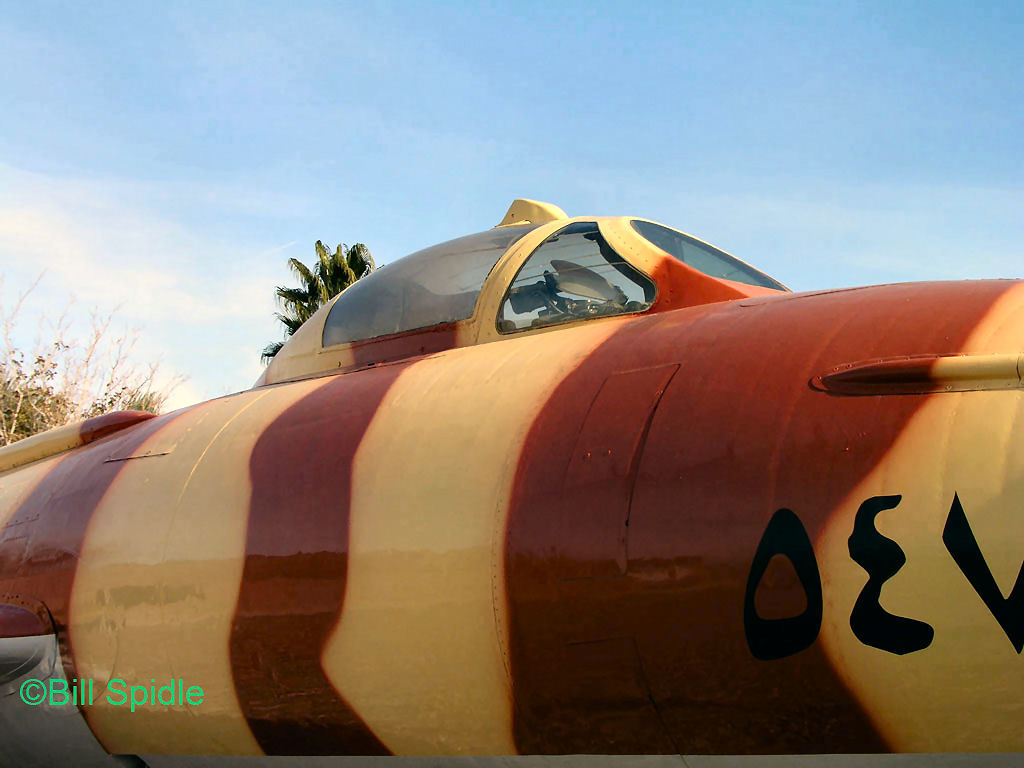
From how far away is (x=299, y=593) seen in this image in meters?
3.34

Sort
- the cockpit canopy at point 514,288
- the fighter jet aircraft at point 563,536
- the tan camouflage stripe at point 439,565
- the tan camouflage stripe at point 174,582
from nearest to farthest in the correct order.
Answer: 1. the fighter jet aircraft at point 563,536
2. the tan camouflage stripe at point 439,565
3. the tan camouflage stripe at point 174,582
4. the cockpit canopy at point 514,288

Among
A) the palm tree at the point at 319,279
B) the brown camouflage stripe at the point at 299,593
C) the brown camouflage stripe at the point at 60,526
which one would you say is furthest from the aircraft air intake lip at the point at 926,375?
the palm tree at the point at 319,279

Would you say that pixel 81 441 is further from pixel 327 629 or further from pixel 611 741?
pixel 611 741

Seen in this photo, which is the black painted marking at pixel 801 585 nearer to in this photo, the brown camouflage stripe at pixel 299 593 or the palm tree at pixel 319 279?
the brown camouflage stripe at pixel 299 593

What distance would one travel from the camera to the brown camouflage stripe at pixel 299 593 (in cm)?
326

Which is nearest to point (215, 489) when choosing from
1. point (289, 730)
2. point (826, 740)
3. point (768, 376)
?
point (289, 730)

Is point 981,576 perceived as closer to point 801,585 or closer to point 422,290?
point 801,585

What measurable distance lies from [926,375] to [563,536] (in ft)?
3.47

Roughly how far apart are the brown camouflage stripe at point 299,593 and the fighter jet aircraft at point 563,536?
0.01 meters

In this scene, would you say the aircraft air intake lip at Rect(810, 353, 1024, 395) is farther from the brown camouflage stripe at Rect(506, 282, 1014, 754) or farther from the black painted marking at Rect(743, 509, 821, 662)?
the black painted marking at Rect(743, 509, 821, 662)

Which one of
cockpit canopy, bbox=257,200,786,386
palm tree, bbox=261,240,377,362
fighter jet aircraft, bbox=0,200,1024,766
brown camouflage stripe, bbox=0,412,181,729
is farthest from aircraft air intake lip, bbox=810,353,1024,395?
palm tree, bbox=261,240,377,362

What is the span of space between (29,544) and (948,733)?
12.5 ft

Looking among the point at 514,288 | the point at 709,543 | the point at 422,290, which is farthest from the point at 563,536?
the point at 422,290

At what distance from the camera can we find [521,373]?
11.0 ft
